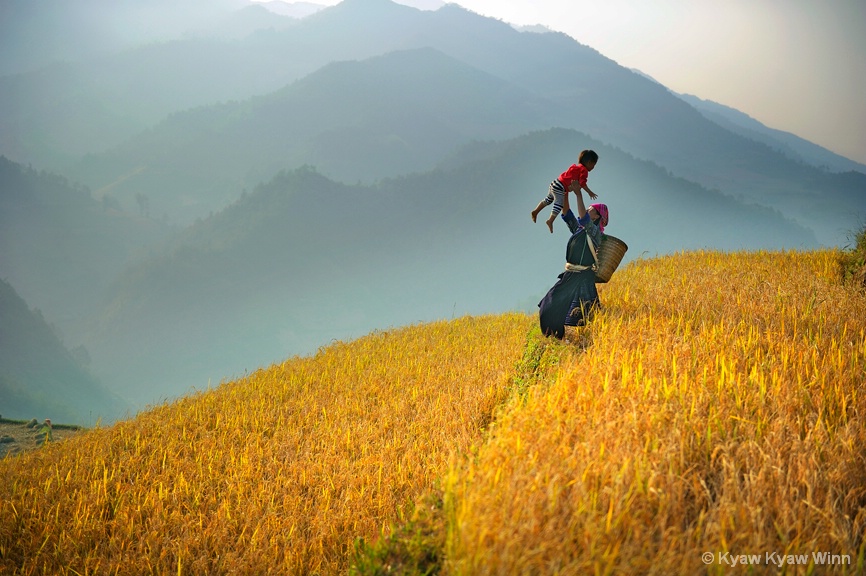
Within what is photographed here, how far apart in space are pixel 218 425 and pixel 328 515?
133 inches

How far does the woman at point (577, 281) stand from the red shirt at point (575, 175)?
1.14ft

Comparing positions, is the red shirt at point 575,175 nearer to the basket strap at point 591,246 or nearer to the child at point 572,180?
the child at point 572,180

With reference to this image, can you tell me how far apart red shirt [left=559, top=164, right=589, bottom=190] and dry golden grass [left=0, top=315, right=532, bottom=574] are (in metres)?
2.72

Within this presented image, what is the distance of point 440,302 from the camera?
168125 mm

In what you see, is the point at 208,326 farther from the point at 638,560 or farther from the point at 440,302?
the point at 638,560

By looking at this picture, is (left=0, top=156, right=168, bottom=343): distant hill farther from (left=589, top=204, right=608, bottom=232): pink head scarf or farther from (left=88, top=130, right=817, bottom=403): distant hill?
(left=589, top=204, right=608, bottom=232): pink head scarf

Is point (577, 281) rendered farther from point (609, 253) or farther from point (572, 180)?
point (572, 180)

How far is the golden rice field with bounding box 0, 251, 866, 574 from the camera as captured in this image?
238cm

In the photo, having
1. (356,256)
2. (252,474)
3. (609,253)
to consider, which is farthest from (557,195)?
(356,256)

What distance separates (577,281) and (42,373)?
114387 millimetres

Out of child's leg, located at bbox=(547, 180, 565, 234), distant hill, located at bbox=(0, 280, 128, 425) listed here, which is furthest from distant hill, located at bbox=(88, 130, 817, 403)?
A: child's leg, located at bbox=(547, 180, 565, 234)

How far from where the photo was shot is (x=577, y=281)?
6.93 metres

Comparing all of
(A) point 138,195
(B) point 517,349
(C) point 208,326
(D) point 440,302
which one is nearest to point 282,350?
(C) point 208,326

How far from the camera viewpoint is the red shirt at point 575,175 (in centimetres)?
652
